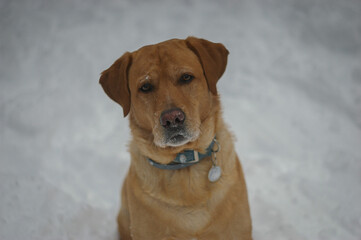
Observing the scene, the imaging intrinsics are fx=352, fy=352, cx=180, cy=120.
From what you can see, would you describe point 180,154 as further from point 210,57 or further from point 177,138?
point 210,57

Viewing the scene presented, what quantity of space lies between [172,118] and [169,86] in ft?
1.13

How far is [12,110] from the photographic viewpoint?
19.3 ft

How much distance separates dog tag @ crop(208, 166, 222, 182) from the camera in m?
3.10

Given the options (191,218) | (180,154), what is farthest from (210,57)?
(191,218)

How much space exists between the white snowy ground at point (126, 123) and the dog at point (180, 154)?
1.18 meters

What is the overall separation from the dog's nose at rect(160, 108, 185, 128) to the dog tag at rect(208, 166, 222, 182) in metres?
0.59

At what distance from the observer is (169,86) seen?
2.96 meters

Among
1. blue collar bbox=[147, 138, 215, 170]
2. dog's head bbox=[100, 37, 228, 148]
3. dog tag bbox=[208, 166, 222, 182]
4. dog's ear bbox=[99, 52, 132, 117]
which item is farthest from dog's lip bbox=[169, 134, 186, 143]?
dog's ear bbox=[99, 52, 132, 117]

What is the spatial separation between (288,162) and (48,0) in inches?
205

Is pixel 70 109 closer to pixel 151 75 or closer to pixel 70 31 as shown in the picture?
pixel 70 31

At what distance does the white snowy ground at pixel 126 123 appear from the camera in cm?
429

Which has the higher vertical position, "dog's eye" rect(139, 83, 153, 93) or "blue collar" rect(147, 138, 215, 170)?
"dog's eye" rect(139, 83, 153, 93)

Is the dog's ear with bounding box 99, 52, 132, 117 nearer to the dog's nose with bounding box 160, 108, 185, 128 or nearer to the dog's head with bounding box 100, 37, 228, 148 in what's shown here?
the dog's head with bounding box 100, 37, 228, 148

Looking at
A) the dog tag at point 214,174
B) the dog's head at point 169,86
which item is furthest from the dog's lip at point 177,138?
the dog tag at point 214,174
